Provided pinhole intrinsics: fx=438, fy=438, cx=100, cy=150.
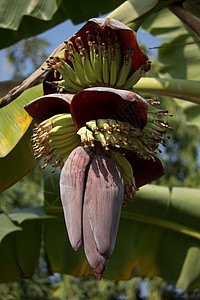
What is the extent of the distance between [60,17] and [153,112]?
4.14 feet

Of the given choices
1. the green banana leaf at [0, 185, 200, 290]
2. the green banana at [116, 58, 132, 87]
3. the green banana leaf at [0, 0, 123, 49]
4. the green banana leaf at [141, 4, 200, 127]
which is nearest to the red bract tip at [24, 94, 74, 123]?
the green banana at [116, 58, 132, 87]

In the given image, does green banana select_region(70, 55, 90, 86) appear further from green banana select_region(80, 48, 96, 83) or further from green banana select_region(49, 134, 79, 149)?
green banana select_region(49, 134, 79, 149)

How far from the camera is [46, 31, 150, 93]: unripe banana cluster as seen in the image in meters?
0.87

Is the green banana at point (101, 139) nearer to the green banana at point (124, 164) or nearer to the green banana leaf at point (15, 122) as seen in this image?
the green banana at point (124, 164)

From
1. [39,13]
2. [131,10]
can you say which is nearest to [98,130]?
[131,10]

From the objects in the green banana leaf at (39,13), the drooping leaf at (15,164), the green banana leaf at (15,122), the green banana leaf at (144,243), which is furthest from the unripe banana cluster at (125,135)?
the green banana leaf at (144,243)

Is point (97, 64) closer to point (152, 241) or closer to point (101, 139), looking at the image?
point (101, 139)

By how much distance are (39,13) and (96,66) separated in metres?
0.92

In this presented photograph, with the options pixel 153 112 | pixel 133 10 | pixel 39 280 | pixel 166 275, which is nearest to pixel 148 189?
pixel 166 275

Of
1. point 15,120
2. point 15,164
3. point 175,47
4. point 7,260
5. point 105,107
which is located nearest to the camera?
point 105,107

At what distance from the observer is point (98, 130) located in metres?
0.81

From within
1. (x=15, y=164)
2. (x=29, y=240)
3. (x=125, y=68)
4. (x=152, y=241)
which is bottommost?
(x=152, y=241)

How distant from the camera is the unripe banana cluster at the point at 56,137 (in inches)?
33.1

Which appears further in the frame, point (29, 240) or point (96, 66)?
point (29, 240)
